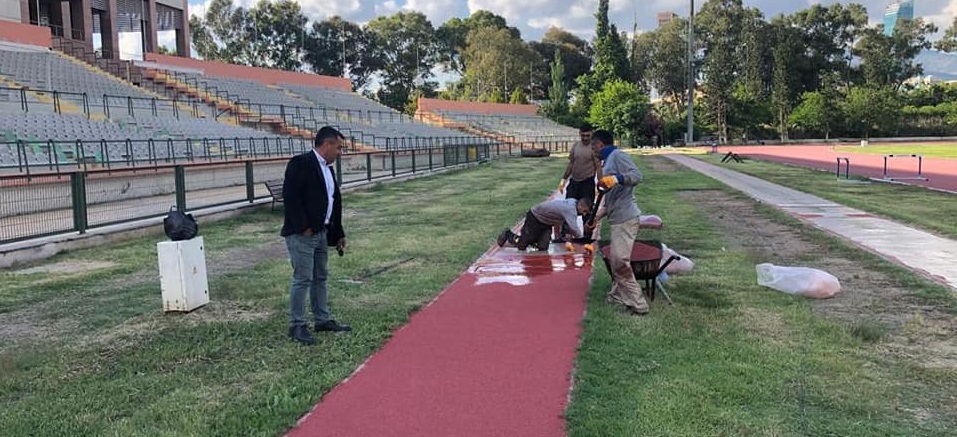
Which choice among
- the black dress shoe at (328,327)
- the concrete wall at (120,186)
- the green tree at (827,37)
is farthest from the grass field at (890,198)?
the green tree at (827,37)

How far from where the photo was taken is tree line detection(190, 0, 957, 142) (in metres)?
81.0

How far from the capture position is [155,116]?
27453 mm

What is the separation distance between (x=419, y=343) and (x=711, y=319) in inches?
105

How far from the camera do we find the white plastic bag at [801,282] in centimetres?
724

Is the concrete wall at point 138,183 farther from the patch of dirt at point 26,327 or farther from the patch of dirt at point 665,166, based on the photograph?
the patch of dirt at point 665,166

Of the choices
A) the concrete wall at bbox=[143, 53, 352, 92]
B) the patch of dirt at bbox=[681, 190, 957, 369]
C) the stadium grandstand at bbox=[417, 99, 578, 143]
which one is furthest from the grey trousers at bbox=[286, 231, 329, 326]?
the stadium grandstand at bbox=[417, 99, 578, 143]

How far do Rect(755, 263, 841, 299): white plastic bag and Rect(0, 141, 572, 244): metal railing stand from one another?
393 inches

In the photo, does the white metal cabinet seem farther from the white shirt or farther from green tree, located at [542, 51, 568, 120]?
green tree, located at [542, 51, 568, 120]

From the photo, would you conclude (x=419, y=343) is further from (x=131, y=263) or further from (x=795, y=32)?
(x=795, y=32)

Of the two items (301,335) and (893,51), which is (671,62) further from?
(301,335)

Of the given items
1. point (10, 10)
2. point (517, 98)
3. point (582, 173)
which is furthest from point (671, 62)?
point (582, 173)

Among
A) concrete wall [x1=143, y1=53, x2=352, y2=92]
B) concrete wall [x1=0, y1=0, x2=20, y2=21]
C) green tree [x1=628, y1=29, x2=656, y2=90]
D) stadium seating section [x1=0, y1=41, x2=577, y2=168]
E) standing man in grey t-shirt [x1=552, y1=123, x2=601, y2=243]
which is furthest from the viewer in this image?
green tree [x1=628, y1=29, x2=656, y2=90]

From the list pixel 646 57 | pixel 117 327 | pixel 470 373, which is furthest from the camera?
pixel 646 57

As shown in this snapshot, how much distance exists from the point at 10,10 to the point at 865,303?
146ft
